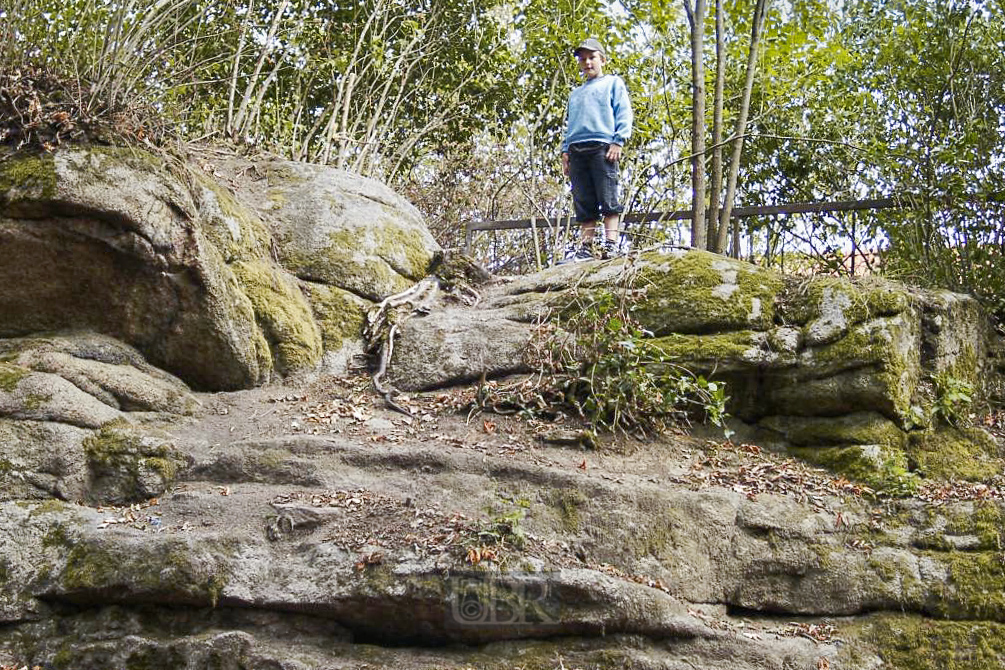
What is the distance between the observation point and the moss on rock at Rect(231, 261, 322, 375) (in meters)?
6.70

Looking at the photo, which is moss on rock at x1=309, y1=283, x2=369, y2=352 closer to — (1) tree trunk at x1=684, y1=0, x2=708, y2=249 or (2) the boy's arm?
(2) the boy's arm

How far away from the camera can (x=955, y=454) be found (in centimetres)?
614

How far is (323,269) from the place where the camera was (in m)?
7.54

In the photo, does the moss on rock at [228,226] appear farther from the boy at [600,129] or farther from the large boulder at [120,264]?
the boy at [600,129]

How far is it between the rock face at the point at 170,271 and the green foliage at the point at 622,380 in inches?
72.5

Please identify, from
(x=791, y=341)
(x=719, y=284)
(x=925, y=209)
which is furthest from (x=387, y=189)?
(x=925, y=209)

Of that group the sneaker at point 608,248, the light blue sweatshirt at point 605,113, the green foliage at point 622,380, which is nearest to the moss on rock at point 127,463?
the green foliage at point 622,380

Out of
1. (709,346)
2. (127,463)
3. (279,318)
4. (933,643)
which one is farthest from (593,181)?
(933,643)

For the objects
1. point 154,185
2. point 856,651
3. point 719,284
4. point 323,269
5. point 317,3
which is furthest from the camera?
point 317,3

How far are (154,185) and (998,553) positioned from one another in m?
5.43

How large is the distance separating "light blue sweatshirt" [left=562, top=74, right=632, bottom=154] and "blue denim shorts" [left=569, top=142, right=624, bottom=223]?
0.09 m

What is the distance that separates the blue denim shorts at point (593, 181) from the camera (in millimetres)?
8070

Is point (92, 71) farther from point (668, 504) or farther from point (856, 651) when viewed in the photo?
point (856, 651)

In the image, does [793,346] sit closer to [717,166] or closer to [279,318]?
[717,166]
